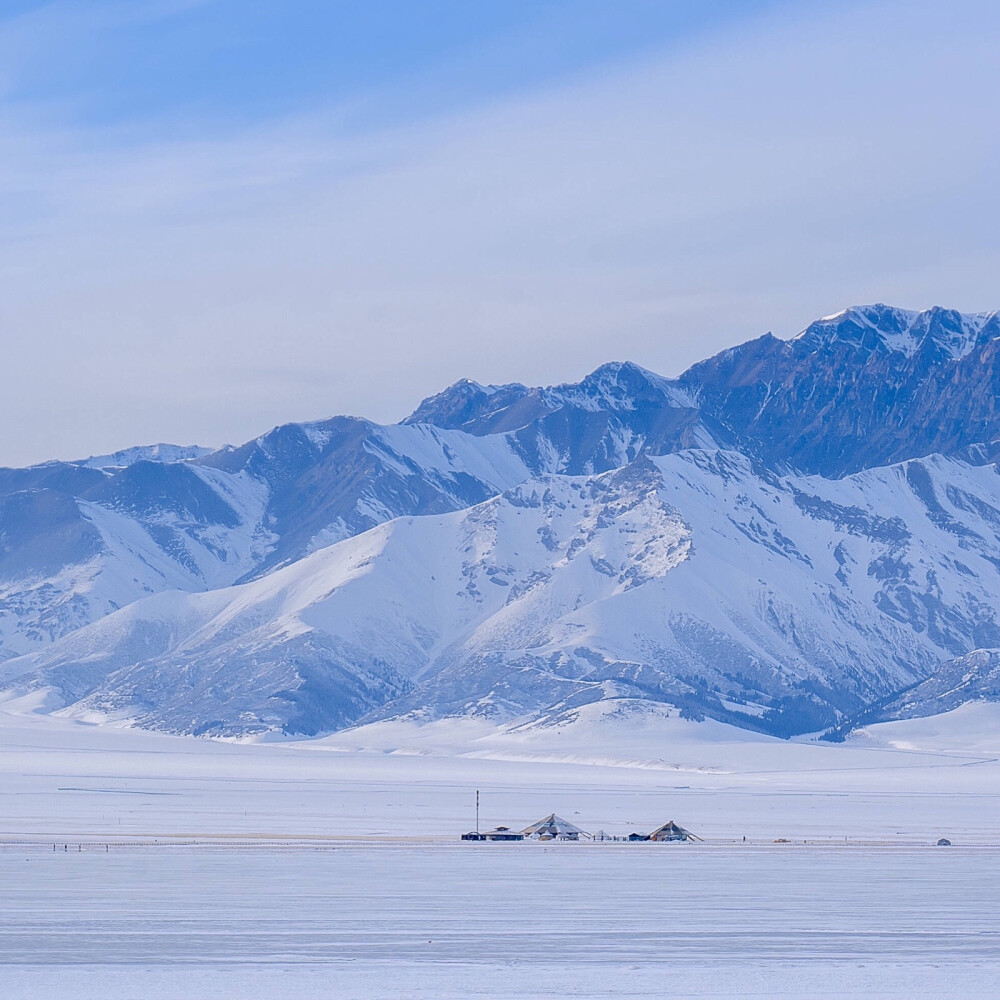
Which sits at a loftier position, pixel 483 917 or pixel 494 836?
pixel 483 917

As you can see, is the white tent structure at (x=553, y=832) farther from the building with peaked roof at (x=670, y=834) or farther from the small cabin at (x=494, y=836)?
the building with peaked roof at (x=670, y=834)

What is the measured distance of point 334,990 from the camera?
69.5 m

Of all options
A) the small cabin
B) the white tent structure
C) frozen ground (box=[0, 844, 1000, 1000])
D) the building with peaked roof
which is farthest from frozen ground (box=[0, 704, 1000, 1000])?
the white tent structure

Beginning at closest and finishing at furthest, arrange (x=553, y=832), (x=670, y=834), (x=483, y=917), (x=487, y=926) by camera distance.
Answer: (x=487, y=926) → (x=483, y=917) → (x=670, y=834) → (x=553, y=832)

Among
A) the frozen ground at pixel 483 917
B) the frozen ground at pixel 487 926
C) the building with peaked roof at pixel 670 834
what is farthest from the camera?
the building with peaked roof at pixel 670 834

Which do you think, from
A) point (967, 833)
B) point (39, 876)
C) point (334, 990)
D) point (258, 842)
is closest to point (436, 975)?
point (334, 990)

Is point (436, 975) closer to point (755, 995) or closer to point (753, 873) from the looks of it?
point (755, 995)

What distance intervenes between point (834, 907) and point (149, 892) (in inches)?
1352

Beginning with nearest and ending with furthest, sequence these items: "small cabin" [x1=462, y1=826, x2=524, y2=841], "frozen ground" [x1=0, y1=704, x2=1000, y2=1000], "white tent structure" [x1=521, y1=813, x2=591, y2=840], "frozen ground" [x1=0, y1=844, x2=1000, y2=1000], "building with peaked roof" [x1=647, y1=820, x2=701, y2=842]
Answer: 1. "frozen ground" [x1=0, y1=844, x2=1000, y2=1000]
2. "frozen ground" [x1=0, y1=704, x2=1000, y2=1000]
3. "small cabin" [x1=462, y1=826, x2=524, y2=841]
4. "building with peaked roof" [x1=647, y1=820, x2=701, y2=842]
5. "white tent structure" [x1=521, y1=813, x2=591, y2=840]

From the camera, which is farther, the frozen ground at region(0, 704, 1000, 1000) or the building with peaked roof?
the building with peaked roof

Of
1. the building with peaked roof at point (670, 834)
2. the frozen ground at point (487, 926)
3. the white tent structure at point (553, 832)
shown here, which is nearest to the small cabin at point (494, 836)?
the white tent structure at point (553, 832)

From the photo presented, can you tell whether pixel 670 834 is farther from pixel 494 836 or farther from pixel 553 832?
pixel 494 836

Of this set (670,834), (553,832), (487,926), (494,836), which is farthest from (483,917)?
(670,834)

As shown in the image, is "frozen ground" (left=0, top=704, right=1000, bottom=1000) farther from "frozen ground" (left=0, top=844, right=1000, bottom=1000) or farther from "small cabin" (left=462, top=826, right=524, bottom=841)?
"small cabin" (left=462, top=826, right=524, bottom=841)
